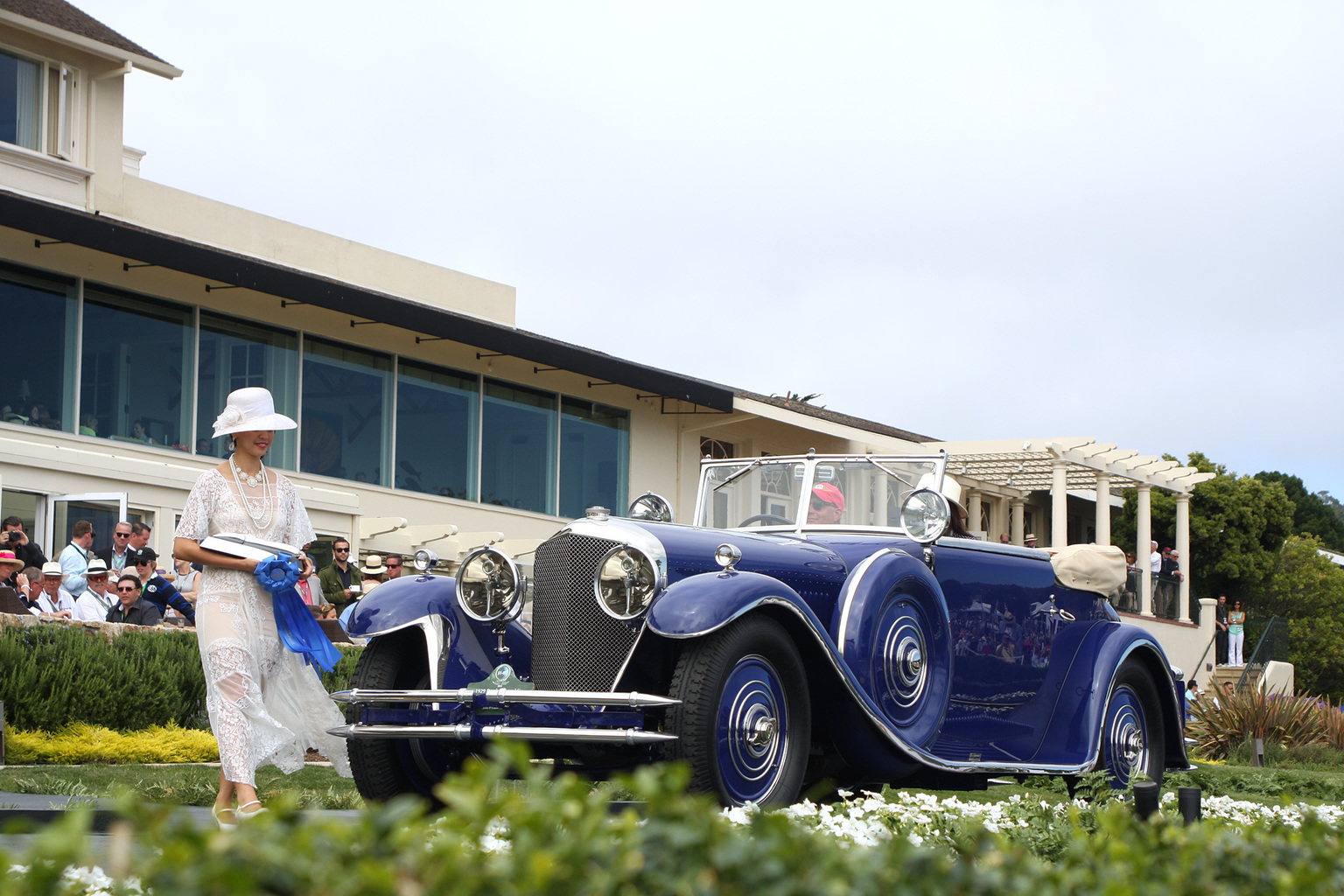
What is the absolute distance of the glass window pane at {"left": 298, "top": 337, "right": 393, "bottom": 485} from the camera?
2055 cm

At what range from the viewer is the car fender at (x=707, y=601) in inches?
225

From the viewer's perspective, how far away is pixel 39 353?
17281 mm

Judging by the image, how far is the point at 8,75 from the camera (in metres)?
18.8

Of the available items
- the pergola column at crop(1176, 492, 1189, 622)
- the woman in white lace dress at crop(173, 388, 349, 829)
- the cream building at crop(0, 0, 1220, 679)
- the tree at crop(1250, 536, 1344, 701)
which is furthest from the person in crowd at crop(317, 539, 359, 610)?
the tree at crop(1250, 536, 1344, 701)

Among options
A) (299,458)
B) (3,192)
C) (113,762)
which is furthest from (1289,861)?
(299,458)

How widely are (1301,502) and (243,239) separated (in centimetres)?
5450

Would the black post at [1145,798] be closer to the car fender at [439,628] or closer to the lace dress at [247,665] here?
the car fender at [439,628]

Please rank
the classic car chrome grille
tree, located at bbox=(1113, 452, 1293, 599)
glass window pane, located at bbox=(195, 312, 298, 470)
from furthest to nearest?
tree, located at bbox=(1113, 452, 1293, 599) → glass window pane, located at bbox=(195, 312, 298, 470) → the classic car chrome grille

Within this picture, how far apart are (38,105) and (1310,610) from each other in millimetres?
34799

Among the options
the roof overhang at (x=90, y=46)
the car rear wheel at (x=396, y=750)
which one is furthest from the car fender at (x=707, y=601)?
the roof overhang at (x=90, y=46)

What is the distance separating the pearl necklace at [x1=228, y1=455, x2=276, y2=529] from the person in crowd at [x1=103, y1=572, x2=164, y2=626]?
5.88 m

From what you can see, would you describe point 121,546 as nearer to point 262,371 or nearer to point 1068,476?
point 262,371

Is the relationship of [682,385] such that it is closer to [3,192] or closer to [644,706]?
[3,192]

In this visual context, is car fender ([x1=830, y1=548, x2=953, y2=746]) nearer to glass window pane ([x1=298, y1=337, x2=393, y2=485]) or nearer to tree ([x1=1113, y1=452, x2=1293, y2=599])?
glass window pane ([x1=298, y1=337, x2=393, y2=485])
